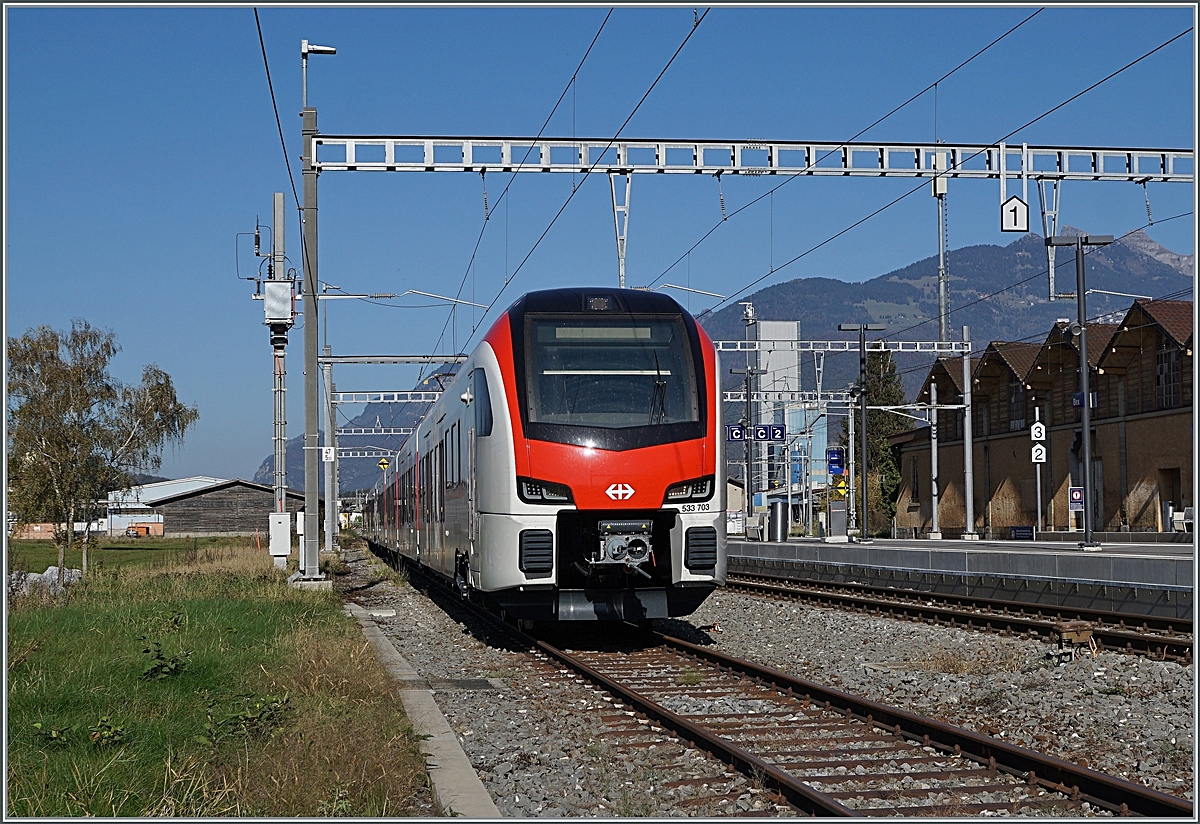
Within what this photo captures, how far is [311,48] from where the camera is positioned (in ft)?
77.5

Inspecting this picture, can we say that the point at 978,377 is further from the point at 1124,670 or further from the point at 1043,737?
the point at 1043,737

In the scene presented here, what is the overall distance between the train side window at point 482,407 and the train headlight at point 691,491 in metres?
2.07

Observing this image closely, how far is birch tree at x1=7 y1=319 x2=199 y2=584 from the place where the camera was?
36531 millimetres

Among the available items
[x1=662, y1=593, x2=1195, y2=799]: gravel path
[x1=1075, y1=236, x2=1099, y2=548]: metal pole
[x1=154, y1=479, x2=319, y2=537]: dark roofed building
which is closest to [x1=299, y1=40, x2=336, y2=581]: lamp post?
[x1=662, y1=593, x2=1195, y2=799]: gravel path

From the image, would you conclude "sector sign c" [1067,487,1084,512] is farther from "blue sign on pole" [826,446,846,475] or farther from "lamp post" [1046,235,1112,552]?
"blue sign on pole" [826,446,846,475]

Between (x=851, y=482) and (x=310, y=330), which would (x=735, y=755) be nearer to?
(x=310, y=330)

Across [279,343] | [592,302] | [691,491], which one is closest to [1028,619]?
[691,491]

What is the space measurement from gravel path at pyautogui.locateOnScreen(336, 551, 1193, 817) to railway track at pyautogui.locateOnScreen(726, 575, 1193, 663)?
54cm

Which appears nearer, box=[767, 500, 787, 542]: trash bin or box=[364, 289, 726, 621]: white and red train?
box=[364, 289, 726, 621]: white and red train

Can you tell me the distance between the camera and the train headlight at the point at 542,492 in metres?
13.2

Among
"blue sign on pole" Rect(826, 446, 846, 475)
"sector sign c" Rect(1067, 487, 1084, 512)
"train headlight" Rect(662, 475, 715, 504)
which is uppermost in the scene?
"blue sign on pole" Rect(826, 446, 846, 475)

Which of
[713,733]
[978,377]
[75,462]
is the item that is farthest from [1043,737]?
[978,377]

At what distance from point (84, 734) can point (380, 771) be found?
2219 millimetres

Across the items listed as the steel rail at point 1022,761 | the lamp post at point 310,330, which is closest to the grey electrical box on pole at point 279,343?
the lamp post at point 310,330
